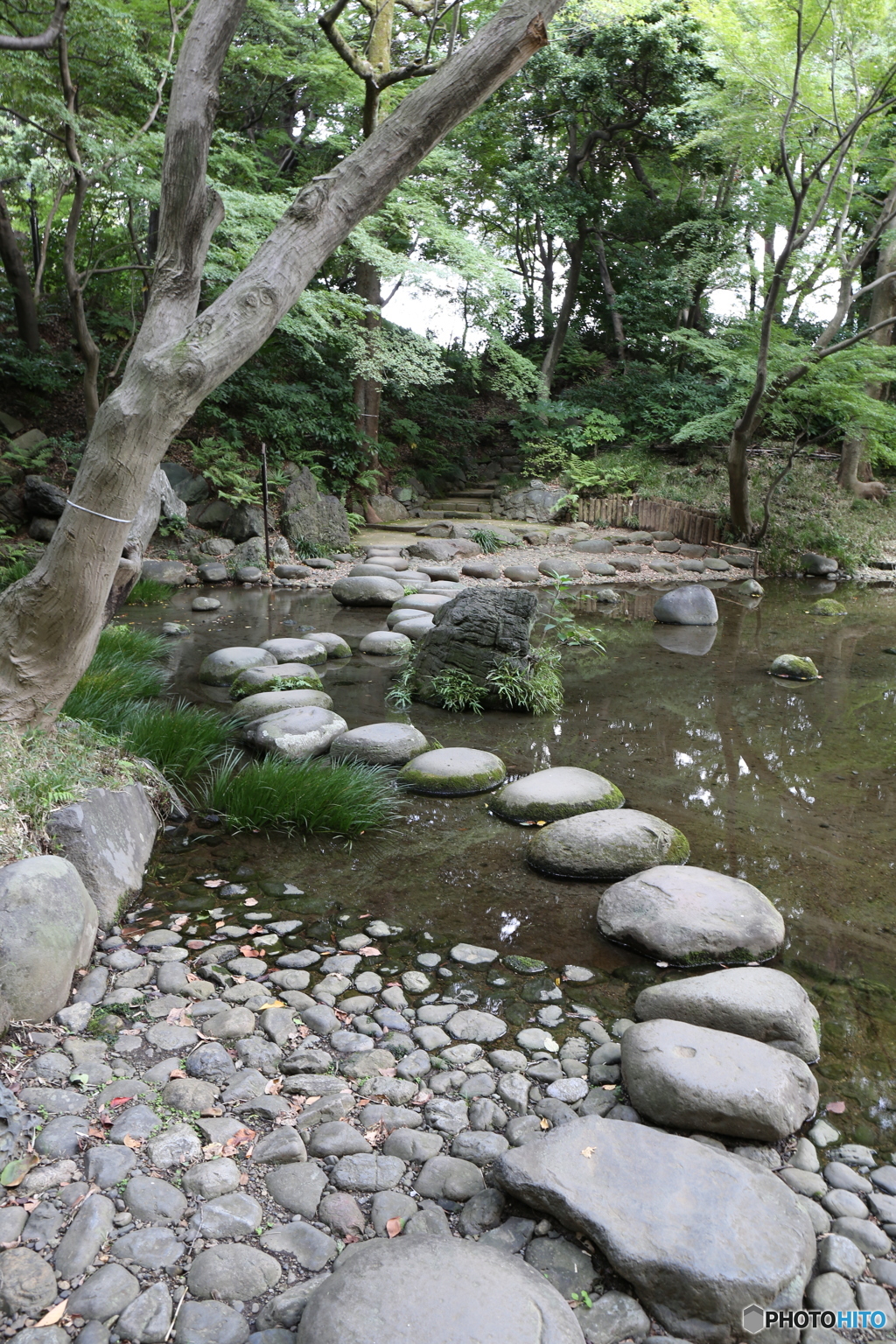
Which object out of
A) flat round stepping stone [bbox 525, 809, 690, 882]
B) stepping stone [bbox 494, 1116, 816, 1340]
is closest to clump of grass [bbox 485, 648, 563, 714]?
flat round stepping stone [bbox 525, 809, 690, 882]

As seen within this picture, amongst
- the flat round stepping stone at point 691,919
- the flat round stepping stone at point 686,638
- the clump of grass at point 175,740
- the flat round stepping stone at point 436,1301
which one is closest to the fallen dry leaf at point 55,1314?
the flat round stepping stone at point 436,1301

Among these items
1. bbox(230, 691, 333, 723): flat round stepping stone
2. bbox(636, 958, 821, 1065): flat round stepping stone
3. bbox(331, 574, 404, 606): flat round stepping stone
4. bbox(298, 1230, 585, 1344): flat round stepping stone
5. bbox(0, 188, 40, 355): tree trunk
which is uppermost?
bbox(0, 188, 40, 355): tree trunk

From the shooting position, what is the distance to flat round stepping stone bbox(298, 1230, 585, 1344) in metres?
1.44

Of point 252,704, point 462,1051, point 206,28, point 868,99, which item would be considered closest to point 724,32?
point 868,99

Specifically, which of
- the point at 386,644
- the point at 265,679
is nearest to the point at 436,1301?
the point at 265,679

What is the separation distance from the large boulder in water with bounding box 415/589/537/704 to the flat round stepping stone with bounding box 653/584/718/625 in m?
3.76

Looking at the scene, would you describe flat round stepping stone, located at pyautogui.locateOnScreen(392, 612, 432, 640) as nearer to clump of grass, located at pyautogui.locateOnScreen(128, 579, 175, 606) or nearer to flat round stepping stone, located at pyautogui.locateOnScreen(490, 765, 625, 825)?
clump of grass, located at pyautogui.locateOnScreen(128, 579, 175, 606)

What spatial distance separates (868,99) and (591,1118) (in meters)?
12.4

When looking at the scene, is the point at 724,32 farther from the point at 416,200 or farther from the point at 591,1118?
the point at 591,1118

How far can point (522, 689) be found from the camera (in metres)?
5.86

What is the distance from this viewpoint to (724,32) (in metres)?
10.3

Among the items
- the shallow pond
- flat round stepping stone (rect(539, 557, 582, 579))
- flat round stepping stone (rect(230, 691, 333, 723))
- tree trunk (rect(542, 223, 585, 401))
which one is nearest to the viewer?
the shallow pond

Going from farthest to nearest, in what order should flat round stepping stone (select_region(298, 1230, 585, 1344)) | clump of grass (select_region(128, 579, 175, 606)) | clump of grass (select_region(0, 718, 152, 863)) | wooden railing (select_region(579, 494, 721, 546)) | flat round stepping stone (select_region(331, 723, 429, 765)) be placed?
wooden railing (select_region(579, 494, 721, 546)) → clump of grass (select_region(128, 579, 175, 606)) → flat round stepping stone (select_region(331, 723, 429, 765)) → clump of grass (select_region(0, 718, 152, 863)) → flat round stepping stone (select_region(298, 1230, 585, 1344))

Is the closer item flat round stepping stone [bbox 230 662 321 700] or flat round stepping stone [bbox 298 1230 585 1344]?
flat round stepping stone [bbox 298 1230 585 1344]
